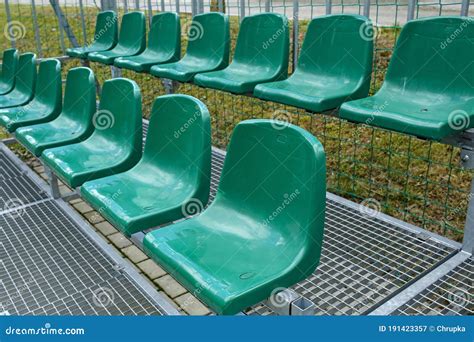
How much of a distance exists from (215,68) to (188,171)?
1.49m

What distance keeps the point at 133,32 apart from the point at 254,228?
302cm

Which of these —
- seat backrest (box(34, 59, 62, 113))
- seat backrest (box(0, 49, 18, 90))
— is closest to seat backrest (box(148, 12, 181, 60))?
seat backrest (box(34, 59, 62, 113))

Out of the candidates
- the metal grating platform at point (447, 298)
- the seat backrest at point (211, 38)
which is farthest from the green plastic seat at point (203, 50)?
the metal grating platform at point (447, 298)

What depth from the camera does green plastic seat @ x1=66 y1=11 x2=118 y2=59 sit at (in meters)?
4.50

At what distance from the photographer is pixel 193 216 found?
1.90m

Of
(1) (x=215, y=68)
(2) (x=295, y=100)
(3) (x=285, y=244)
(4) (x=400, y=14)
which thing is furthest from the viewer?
(1) (x=215, y=68)

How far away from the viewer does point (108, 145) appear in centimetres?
260

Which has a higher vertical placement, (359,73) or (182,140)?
(359,73)

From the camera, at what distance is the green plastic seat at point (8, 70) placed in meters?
4.28

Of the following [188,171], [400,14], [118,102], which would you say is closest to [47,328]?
[188,171]

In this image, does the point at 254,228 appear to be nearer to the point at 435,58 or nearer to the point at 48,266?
the point at 48,266

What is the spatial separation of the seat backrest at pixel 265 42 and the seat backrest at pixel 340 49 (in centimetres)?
14

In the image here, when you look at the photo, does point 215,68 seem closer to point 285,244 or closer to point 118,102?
point 118,102

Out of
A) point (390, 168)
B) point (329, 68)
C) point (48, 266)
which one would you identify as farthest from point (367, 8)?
point (48, 266)
